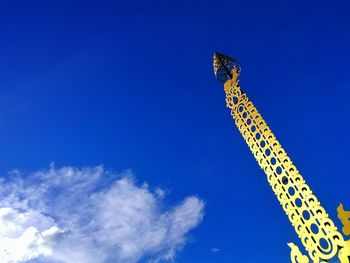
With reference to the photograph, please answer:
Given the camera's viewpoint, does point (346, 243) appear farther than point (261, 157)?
No

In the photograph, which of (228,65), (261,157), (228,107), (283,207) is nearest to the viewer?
(283,207)

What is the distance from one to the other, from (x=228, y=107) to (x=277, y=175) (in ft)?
8.45

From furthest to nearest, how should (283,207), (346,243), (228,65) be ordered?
(228,65) < (283,207) < (346,243)

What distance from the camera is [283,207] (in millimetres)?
6926

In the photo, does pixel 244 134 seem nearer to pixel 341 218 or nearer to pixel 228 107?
pixel 228 107

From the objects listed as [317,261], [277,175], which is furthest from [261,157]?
[317,261]

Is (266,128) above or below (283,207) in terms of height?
above

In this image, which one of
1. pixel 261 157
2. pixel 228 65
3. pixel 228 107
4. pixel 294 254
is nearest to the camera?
pixel 294 254

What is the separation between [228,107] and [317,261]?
4.50 meters

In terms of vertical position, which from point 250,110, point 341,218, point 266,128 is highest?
point 250,110

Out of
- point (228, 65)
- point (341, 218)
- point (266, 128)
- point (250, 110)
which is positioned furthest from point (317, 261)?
point (228, 65)

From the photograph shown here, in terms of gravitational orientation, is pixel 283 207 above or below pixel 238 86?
below

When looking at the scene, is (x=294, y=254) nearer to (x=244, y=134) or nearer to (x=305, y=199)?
(x=305, y=199)

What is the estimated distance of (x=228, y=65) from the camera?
9.90m
